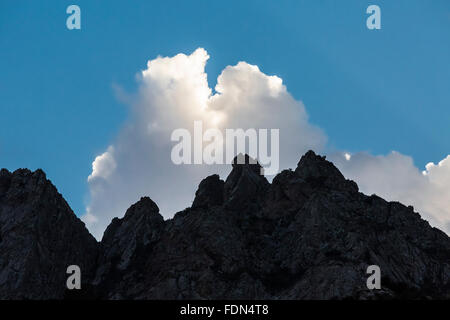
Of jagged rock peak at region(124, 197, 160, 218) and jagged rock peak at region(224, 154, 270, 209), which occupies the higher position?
jagged rock peak at region(224, 154, 270, 209)

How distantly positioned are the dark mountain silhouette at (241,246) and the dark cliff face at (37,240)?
0.28 m

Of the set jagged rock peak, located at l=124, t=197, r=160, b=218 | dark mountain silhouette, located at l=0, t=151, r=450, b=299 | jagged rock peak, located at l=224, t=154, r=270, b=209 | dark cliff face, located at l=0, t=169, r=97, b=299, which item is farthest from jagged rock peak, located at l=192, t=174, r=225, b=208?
dark cliff face, located at l=0, t=169, r=97, b=299

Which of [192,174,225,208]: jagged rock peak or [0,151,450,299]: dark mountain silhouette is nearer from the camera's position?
[0,151,450,299]: dark mountain silhouette

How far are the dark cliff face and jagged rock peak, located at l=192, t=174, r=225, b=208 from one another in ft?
109

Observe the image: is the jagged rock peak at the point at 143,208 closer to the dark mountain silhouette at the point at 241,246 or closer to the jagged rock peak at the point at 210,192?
the dark mountain silhouette at the point at 241,246

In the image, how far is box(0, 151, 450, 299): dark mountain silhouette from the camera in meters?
114

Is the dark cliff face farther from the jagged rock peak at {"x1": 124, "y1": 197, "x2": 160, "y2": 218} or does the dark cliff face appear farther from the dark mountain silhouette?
the jagged rock peak at {"x1": 124, "y1": 197, "x2": 160, "y2": 218}

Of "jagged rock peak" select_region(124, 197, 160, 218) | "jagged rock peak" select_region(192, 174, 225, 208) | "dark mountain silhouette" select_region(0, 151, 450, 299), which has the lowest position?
"dark mountain silhouette" select_region(0, 151, 450, 299)

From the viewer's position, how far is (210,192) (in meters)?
160

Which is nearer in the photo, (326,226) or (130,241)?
(326,226)

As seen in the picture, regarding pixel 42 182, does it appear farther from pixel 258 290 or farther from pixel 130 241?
pixel 258 290

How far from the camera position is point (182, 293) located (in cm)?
11350
